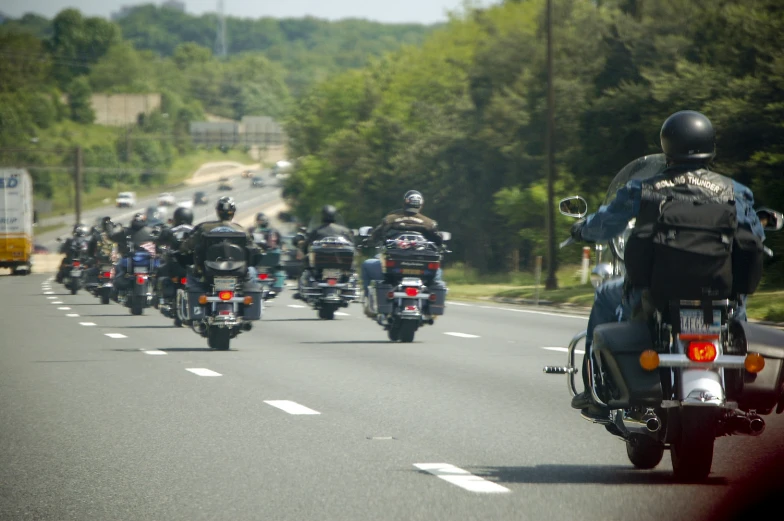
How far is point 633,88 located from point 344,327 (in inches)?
825

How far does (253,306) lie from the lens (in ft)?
57.1

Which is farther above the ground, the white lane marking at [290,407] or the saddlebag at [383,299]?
the saddlebag at [383,299]

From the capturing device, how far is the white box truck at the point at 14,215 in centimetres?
6009

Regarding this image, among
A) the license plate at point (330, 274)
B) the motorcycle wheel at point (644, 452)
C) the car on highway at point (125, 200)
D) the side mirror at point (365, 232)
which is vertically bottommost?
the car on highway at point (125, 200)

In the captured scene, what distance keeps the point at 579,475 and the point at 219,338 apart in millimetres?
10142

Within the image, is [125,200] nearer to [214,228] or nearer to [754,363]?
[214,228]

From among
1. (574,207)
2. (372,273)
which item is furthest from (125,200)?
(574,207)

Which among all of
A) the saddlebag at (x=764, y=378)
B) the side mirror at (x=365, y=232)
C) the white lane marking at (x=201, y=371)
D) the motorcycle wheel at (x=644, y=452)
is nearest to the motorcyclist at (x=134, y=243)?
the side mirror at (x=365, y=232)

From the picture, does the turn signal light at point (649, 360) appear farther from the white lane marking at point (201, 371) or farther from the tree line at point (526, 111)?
the tree line at point (526, 111)

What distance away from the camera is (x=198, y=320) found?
698 inches

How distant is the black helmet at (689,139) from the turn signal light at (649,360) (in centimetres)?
109

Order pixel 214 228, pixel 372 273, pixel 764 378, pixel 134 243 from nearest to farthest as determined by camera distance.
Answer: pixel 764 378 → pixel 214 228 → pixel 372 273 → pixel 134 243

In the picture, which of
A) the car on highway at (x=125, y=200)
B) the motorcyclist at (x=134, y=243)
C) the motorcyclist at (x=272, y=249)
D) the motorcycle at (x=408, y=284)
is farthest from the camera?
the car on highway at (x=125, y=200)

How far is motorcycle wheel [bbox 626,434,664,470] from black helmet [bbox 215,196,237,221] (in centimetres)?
1019
